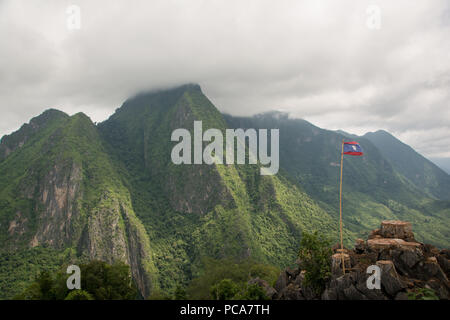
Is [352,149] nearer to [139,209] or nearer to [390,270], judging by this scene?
[390,270]

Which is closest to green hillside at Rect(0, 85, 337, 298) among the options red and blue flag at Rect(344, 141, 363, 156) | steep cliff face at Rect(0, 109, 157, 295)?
steep cliff face at Rect(0, 109, 157, 295)

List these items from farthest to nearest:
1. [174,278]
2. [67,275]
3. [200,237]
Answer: [200,237]
[174,278]
[67,275]

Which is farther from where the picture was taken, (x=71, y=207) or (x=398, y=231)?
(x=71, y=207)

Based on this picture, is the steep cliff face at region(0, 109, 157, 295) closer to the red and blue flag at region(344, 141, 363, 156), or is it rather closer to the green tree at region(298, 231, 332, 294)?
the green tree at region(298, 231, 332, 294)

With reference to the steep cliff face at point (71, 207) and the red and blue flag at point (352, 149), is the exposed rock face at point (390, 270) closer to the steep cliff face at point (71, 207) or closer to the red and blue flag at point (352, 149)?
the red and blue flag at point (352, 149)

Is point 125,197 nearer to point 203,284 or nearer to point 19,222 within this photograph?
point 19,222

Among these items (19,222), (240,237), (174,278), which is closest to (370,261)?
(240,237)

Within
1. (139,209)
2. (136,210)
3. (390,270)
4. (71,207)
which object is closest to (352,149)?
(390,270)

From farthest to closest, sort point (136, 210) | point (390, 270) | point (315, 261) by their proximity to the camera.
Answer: point (136, 210) < point (315, 261) < point (390, 270)
